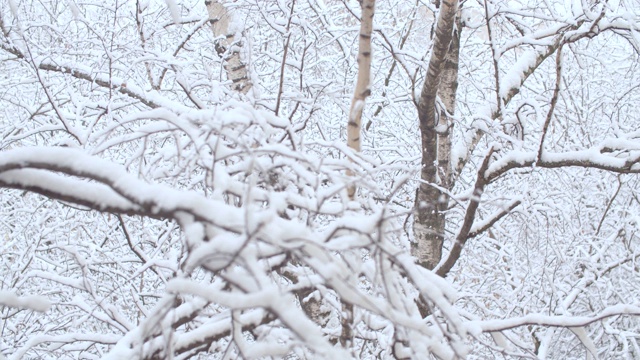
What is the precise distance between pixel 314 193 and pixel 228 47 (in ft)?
8.63

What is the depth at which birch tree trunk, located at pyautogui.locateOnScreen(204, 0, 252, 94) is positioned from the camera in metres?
4.16

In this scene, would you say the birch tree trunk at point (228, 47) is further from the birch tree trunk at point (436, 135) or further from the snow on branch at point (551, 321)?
the snow on branch at point (551, 321)

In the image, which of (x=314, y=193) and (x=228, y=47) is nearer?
(x=314, y=193)

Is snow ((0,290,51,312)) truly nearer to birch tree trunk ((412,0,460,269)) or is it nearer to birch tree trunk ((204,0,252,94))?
birch tree trunk ((412,0,460,269))

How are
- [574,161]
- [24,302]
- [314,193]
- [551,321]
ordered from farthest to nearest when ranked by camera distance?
[574,161] < [551,321] < [314,193] < [24,302]

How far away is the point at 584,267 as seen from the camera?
491cm

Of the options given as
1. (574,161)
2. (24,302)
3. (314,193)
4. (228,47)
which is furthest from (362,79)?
(228,47)

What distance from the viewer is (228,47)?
160 inches

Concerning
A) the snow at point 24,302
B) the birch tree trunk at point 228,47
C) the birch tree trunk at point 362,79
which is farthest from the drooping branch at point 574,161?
the snow at point 24,302

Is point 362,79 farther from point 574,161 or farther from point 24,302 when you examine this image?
point 24,302

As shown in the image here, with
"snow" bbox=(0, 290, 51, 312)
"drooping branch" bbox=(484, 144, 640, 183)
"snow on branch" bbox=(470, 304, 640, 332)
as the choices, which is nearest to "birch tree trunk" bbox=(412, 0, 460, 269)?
"drooping branch" bbox=(484, 144, 640, 183)

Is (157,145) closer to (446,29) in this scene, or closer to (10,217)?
(10,217)

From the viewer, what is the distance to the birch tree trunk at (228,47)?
416 cm

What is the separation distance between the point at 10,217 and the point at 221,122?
185 inches
